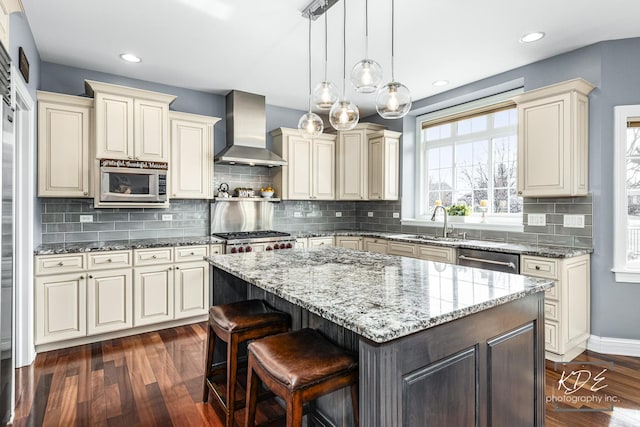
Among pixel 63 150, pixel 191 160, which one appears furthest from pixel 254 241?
pixel 63 150

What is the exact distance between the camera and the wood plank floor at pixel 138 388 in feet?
6.96

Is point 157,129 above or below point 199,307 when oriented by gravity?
above

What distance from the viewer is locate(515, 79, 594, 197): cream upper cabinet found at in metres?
3.02

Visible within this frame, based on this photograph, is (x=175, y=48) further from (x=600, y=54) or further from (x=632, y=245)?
(x=632, y=245)

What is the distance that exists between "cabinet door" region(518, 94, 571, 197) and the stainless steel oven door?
365 centimetres

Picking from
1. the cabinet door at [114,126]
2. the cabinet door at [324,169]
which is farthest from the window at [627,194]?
the cabinet door at [114,126]

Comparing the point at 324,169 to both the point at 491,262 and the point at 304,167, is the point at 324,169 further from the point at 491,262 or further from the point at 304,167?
the point at 491,262

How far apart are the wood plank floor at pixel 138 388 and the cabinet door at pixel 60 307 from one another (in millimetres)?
167

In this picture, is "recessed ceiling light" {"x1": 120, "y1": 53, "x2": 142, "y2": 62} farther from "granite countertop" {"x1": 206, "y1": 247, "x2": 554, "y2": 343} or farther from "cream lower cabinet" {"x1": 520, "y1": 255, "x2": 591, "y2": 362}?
"cream lower cabinet" {"x1": 520, "y1": 255, "x2": 591, "y2": 362}

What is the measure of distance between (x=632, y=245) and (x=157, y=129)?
15.4ft

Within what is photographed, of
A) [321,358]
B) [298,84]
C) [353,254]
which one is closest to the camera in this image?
[321,358]

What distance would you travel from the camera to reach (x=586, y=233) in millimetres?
3139

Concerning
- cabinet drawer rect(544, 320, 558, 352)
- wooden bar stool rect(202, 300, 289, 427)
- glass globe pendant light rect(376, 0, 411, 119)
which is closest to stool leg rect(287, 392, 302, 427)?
wooden bar stool rect(202, 300, 289, 427)

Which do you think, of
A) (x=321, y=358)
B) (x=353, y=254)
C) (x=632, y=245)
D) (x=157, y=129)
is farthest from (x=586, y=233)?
(x=157, y=129)
